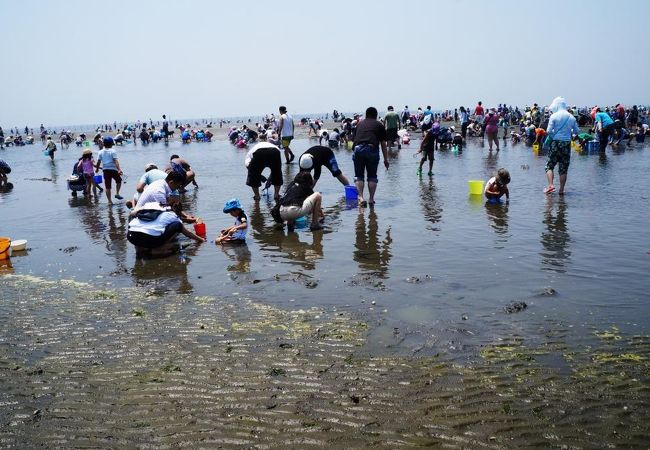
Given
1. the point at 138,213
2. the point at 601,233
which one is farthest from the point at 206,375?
the point at 601,233

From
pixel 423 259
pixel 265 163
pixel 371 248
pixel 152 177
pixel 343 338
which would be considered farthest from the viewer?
pixel 265 163

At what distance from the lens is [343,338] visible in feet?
16.0

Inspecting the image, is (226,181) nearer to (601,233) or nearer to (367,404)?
(601,233)

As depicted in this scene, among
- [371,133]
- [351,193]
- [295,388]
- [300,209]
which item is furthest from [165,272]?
[351,193]

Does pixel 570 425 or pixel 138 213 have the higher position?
pixel 138 213

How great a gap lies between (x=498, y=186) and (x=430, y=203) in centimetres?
148

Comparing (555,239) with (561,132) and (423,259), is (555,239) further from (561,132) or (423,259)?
(561,132)

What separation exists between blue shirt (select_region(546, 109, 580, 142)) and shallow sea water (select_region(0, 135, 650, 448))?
2289mm

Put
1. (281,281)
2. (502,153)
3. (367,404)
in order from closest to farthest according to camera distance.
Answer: (367,404), (281,281), (502,153)

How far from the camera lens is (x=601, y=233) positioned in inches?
327

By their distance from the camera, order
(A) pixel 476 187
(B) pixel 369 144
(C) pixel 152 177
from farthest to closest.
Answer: (A) pixel 476 187 < (B) pixel 369 144 < (C) pixel 152 177

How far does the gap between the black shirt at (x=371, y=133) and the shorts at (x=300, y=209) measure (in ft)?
7.25

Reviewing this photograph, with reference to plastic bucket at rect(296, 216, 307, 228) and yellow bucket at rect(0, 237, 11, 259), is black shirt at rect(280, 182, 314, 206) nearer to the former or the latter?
plastic bucket at rect(296, 216, 307, 228)

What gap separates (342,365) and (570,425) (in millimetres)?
1761
